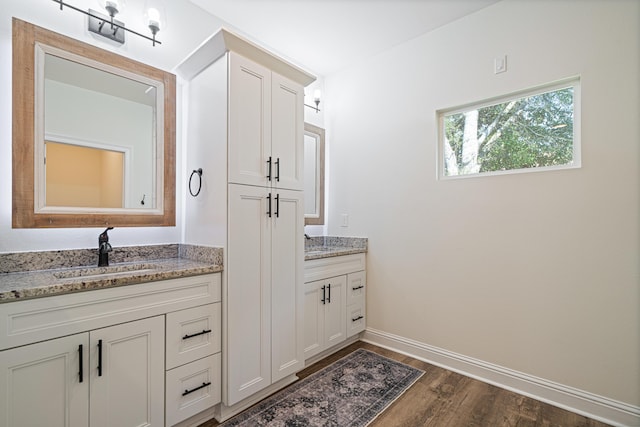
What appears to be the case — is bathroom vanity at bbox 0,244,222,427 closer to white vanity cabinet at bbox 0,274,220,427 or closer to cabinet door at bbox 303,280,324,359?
white vanity cabinet at bbox 0,274,220,427

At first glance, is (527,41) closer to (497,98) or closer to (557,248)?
(497,98)

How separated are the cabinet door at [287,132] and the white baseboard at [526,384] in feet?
5.50

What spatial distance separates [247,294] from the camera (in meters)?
1.78

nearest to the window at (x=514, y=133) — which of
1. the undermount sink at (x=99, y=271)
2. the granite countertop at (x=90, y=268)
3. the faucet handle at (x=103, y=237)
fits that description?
the granite countertop at (x=90, y=268)

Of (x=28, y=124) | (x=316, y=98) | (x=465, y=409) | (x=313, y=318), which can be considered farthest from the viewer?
(x=316, y=98)

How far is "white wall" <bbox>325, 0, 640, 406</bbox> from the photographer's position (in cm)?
170

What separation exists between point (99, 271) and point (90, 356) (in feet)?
1.67

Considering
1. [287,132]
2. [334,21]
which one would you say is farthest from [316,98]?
[287,132]

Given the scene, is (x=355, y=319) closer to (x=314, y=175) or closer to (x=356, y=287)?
(x=356, y=287)

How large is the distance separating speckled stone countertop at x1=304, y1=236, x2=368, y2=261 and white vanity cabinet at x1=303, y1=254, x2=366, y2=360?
62 mm

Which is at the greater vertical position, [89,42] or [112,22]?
[112,22]

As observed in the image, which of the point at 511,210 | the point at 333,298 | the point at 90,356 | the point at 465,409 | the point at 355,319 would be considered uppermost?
the point at 511,210

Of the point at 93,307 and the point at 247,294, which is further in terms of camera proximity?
the point at 247,294

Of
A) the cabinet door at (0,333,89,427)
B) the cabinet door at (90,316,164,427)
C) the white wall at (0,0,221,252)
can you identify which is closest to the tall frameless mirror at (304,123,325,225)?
the white wall at (0,0,221,252)
